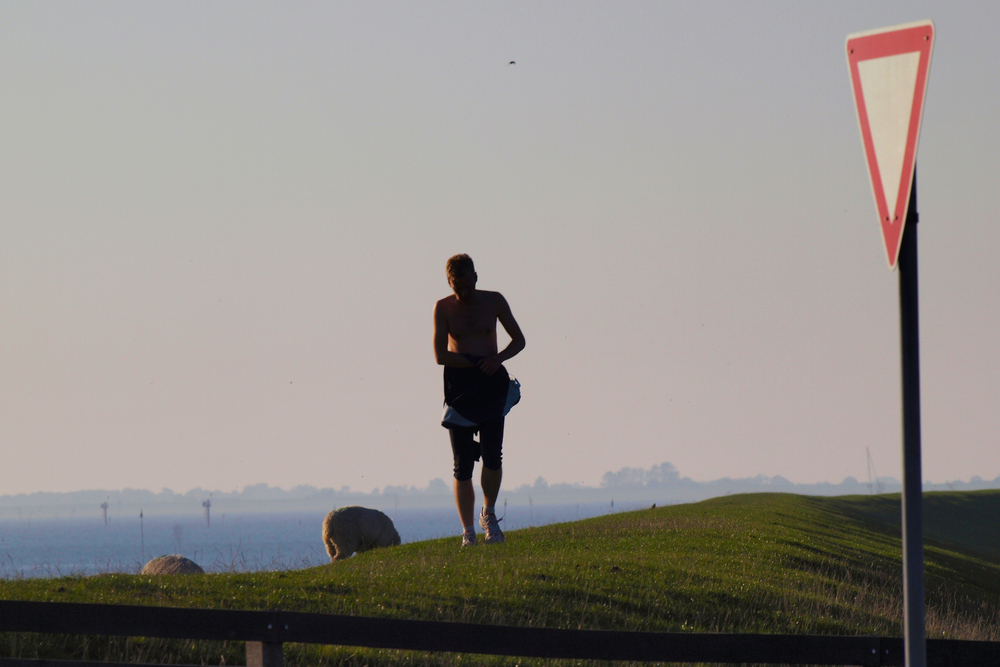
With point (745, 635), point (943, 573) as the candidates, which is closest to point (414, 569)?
point (745, 635)

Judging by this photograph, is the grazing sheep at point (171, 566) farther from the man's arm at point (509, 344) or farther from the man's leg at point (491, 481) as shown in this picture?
the man's arm at point (509, 344)

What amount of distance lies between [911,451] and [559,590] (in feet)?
22.7

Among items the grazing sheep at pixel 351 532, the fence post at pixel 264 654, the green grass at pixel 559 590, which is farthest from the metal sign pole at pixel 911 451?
the grazing sheep at pixel 351 532

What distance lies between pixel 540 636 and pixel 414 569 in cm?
607

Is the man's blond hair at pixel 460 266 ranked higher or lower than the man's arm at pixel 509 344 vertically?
higher

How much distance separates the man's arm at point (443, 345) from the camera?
495 inches

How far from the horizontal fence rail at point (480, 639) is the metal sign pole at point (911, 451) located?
1.60 meters

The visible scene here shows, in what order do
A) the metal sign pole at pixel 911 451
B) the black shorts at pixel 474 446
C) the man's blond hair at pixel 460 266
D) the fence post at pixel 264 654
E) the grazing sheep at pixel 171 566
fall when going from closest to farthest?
the metal sign pole at pixel 911 451 → the fence post at pixel 264 654 → the man's blond hair at pixel 460 266 → the black shorts at pixel 474 446 → the grazing sheep at pixel 171 566

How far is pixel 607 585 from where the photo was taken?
11.3m

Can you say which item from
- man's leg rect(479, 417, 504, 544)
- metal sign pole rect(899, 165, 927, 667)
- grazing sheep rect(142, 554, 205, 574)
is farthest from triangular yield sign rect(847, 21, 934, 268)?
grazing sheep rect(142, 554, 205, 574)

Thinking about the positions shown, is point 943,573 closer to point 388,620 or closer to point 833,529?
point 833,529

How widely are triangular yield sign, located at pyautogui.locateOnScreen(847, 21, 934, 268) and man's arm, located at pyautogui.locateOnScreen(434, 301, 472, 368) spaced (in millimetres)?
8600

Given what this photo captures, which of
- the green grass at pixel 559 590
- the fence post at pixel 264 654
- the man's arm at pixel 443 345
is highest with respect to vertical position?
the man's arm at pixel 443 345

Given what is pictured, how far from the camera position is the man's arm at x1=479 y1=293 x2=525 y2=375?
40.8 ft
